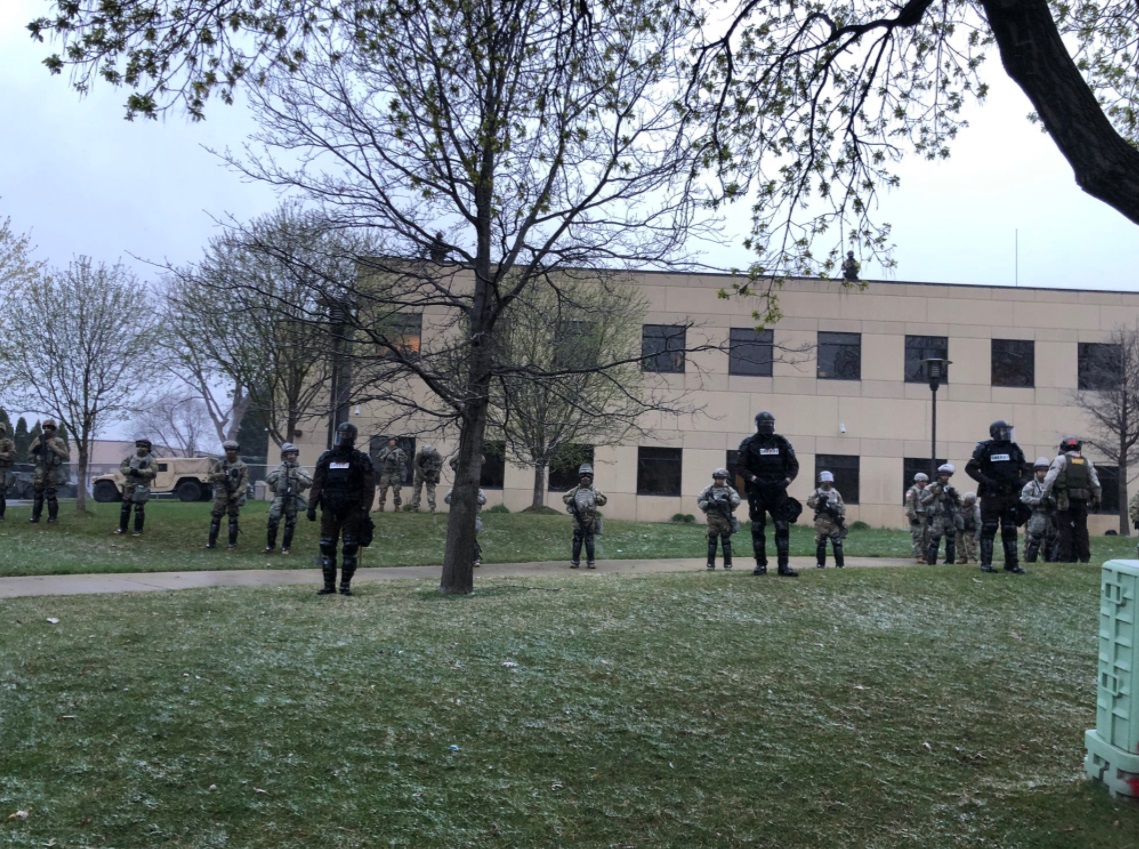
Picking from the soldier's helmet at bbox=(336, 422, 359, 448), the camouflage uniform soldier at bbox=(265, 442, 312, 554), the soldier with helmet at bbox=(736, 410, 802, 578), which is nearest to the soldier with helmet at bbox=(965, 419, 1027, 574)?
the soldier with helmet at bbox=(736, 410, 802, 578)

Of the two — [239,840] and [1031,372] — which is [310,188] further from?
[1031,372]

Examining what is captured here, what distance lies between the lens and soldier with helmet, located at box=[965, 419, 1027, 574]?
40.1 ft

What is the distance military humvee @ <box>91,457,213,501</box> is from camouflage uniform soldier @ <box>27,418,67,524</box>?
1439cm

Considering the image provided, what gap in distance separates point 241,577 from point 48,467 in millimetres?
8836

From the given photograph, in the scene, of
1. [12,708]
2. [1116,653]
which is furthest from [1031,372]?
[12,708]

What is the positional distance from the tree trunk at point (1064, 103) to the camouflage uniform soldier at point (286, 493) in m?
13.2

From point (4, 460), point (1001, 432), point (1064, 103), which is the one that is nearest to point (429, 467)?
point (4, 460)

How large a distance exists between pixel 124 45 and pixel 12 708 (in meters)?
4.57

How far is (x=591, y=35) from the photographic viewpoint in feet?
28.9

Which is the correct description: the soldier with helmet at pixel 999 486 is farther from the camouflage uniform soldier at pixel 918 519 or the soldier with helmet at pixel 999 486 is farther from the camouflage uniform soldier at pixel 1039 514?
the camouflage uniform soldier at pixel 918 519

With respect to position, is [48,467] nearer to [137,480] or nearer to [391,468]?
[137,480]

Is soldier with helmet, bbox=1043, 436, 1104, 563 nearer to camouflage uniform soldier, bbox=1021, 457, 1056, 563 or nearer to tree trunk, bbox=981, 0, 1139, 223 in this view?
camouflage uniform soldier, bbox=1021, 457, 1056, 563

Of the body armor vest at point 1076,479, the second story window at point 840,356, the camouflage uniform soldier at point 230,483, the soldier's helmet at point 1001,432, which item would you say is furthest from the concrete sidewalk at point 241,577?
the second story window at point 840,356

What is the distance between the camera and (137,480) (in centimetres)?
1870
